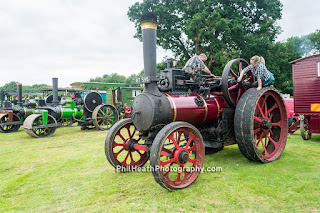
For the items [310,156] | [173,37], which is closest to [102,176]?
[310,156]

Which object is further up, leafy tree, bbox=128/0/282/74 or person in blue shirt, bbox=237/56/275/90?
leafy tree, bbox=128/0/282/74

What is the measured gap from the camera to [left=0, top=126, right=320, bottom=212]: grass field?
2.63 metres

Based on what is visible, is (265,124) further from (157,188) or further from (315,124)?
(315,124)

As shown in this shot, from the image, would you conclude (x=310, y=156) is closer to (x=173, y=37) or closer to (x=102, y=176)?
(x=102, y=176)

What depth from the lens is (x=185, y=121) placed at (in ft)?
12.2

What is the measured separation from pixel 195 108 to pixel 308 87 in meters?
4.31

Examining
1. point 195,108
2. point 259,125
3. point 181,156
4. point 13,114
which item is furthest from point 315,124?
point 13,114

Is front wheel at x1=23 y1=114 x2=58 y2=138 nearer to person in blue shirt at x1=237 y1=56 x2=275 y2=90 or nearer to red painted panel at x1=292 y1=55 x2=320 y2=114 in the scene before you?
person in blue shirt at x1=237 y1=56 x2=275 y2=90

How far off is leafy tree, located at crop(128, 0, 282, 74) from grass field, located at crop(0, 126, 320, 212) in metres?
11.4

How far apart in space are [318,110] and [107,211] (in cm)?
592

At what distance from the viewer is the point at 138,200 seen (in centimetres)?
278

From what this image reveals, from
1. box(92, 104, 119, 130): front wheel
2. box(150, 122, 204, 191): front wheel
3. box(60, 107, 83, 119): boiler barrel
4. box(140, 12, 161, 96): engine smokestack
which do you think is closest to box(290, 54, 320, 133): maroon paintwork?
box(150, 122, 204, 191): front wheel

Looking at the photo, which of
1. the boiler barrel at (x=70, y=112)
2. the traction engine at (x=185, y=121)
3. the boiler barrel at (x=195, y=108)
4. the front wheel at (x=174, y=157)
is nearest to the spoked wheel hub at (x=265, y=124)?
the traction engine at (x=185, y=121)

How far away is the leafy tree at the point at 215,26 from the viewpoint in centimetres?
1493
